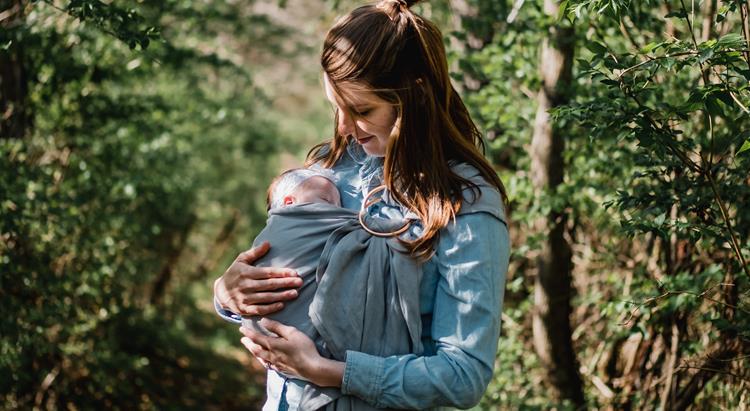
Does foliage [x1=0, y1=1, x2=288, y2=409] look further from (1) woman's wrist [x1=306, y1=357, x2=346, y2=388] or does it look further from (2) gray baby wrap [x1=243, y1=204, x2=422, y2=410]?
(1) woman's wrist [x1=306, y1=357, x2=346, y2=388]

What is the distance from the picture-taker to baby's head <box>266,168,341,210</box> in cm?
194

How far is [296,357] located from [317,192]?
1.40 feet

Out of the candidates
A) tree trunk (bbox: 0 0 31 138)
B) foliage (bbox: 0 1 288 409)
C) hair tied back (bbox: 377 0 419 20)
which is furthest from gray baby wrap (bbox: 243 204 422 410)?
tree trunk (bbox: 0 0 31 138)

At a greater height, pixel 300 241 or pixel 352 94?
pixel 352 94

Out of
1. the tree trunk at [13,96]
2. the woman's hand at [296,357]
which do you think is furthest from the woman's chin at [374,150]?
the tree trunk at [13,96]

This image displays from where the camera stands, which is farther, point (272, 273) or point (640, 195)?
point (640, 195)

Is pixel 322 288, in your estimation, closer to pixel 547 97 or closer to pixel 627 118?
pixel 627 118

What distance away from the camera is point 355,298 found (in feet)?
5.57

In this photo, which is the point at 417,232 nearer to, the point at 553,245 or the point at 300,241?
the point at 300,241

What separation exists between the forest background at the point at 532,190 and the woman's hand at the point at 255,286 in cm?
90

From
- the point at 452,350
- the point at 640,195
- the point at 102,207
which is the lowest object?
the point at 452,350

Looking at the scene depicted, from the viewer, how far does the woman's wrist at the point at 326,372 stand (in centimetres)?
167

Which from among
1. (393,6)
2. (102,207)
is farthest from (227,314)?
(102,207)

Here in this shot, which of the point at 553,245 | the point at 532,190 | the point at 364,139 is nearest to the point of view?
the point at 364,139
